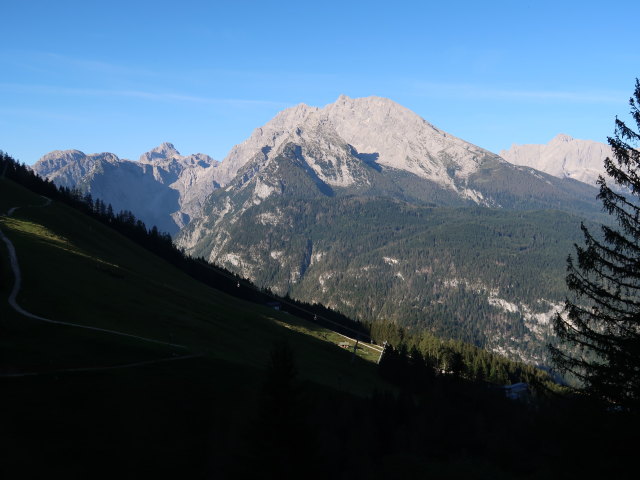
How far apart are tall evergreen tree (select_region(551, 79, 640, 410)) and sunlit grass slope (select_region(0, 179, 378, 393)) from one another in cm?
2882

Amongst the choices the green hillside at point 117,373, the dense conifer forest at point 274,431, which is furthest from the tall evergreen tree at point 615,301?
the green hillside at point 117,373

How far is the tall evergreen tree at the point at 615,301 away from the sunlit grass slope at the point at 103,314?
2882cm

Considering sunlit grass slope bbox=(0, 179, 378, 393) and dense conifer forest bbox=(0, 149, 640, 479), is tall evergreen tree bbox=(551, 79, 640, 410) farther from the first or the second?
sunlit grass slope bbox=(0, 179, 378, 393)

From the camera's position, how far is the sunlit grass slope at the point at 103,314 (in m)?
52.8

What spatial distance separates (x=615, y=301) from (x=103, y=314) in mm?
62072

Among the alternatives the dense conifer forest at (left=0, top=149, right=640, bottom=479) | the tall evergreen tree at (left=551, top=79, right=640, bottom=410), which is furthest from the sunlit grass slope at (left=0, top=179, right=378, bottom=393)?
the tall evergreen tree at (left=551, top=79, right=640, bottom=410)

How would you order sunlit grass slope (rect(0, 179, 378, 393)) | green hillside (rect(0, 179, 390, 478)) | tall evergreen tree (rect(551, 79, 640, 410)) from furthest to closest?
sunlit grass slope (rect(0, 179, 378, 393)), green hillside (rect(0, 179, 390, 478)), tall evergreen tree (rect(551, 79, 640, 410))

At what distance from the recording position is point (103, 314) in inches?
2729

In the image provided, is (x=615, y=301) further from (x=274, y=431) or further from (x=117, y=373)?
(x=117, y=373)

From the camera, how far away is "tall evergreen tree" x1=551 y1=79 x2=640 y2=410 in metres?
22.3

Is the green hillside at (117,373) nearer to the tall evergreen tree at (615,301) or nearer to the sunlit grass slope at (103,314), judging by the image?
the sunlit grass slope at (103,314)

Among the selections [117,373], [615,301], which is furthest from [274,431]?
[117,373]

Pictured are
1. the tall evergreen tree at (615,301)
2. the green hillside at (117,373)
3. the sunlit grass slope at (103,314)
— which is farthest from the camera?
the sunlit grass slope at (103,314)

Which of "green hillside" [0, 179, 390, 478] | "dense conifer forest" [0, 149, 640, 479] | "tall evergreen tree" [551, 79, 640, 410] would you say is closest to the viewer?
"tall evergreen tree" [551, 79, 640, 410]
